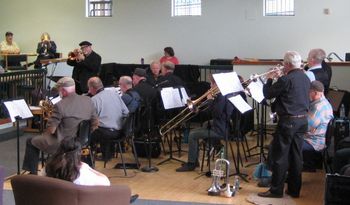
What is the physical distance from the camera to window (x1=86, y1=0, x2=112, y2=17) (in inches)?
550

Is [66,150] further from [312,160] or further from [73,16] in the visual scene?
[73,16]

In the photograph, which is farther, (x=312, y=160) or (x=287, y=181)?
(x=312, y=160)

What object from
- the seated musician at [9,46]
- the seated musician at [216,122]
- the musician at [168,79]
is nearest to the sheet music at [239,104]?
the seated musician at [216,122]

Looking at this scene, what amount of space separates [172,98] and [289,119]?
6.76ft

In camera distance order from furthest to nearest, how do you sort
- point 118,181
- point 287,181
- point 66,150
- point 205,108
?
point 205,108
point 118,181
point 287,181
point 66,150

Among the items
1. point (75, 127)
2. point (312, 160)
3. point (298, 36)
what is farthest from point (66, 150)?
point (298, 36)

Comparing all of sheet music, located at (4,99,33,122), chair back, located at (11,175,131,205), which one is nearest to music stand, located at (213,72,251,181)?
sheet music, located at (4,99,33,122)

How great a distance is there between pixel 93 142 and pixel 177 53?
23.4 ft

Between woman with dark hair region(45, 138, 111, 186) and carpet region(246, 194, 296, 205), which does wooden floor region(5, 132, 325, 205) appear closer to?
carpet region(246, 194, 296, 205)

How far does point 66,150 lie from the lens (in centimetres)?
→ 320

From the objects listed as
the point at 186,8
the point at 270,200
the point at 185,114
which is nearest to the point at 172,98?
the point at 185,114

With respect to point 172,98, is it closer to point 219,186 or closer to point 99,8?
point 219,186

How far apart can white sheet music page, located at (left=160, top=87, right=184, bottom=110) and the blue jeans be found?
496 mm

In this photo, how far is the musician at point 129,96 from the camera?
22.5 feet
